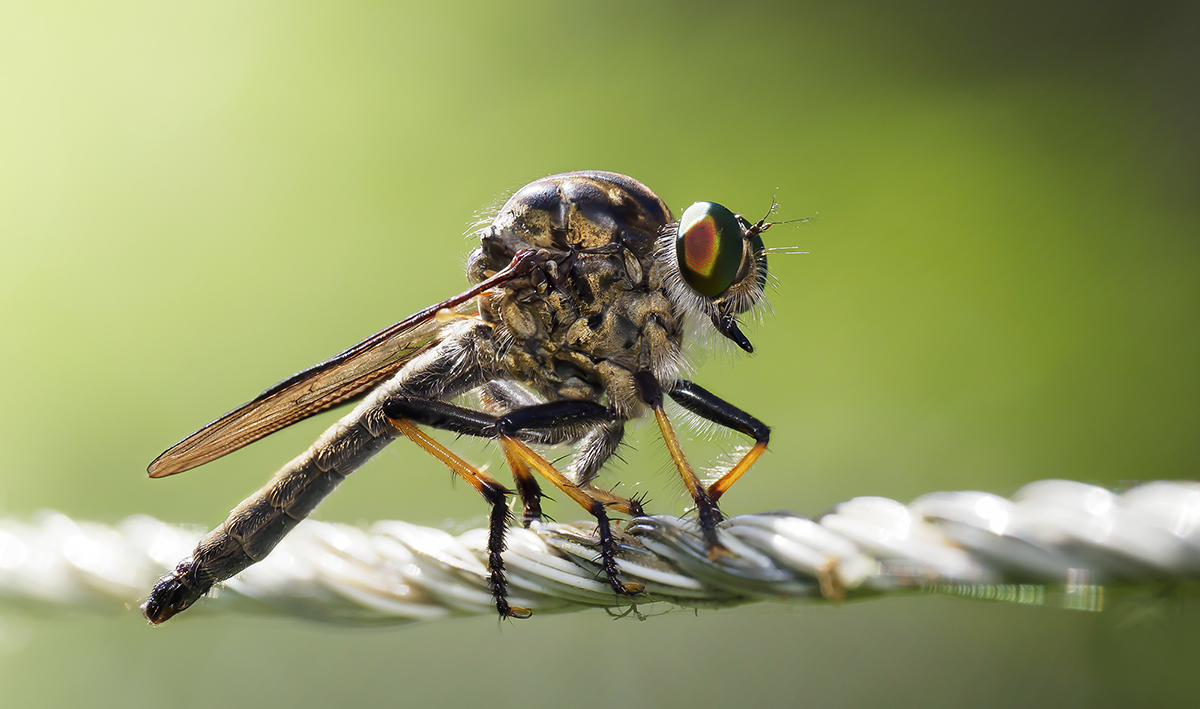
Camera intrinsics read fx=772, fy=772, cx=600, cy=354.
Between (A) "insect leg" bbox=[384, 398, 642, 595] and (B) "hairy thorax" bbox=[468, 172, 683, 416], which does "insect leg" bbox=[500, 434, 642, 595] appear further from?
(B) "hairy thorax" bbox=[468, 172, 683, 416]

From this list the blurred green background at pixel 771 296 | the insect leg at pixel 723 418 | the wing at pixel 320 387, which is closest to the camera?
the insect leg at pixel 723 418

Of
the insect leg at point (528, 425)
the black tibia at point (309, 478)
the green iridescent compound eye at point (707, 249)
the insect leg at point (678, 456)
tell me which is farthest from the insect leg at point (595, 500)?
the green iridescent compound eye at point (707, 249)

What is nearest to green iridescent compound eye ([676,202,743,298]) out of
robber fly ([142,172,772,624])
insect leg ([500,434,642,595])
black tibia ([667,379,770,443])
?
robber fly ([142,172,772,624])

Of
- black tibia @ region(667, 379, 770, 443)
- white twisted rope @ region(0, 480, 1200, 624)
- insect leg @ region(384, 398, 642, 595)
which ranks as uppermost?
black tibia @ region(667, 379, 770, 443)

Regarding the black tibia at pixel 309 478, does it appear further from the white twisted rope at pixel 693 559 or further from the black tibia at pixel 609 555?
the black tibia at pixel 609 555

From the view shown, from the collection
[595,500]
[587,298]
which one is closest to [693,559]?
[595,500]

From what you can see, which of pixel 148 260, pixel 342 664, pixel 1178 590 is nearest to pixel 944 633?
pixel 342 664
